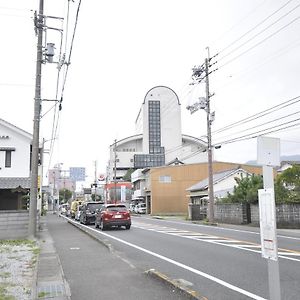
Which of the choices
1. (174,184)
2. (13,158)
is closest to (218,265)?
(13,158)

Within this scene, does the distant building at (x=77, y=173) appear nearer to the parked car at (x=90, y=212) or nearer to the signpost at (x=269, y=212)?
the parked car at (x=90, y=212)

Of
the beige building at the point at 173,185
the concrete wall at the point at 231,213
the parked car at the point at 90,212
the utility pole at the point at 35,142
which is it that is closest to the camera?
the utility pole at the point at 35,142

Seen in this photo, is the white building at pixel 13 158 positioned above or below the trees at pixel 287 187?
above

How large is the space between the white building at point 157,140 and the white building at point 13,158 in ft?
227

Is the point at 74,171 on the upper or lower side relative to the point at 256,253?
upper

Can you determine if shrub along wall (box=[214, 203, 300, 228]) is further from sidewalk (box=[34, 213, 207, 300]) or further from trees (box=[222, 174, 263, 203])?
sidewalk (box=[34, 213, 207, 300])

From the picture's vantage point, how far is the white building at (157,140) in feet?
360

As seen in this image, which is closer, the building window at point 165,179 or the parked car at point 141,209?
the building window at point 165,179

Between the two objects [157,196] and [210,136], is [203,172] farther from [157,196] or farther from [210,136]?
[210,136]

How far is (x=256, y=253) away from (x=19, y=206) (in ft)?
80.5

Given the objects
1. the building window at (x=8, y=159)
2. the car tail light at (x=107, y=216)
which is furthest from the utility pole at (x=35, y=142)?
the building window at (x=8, y=159)

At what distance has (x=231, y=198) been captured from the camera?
34594 mm

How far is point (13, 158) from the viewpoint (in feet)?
118

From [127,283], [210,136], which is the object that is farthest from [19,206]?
[127,283]
